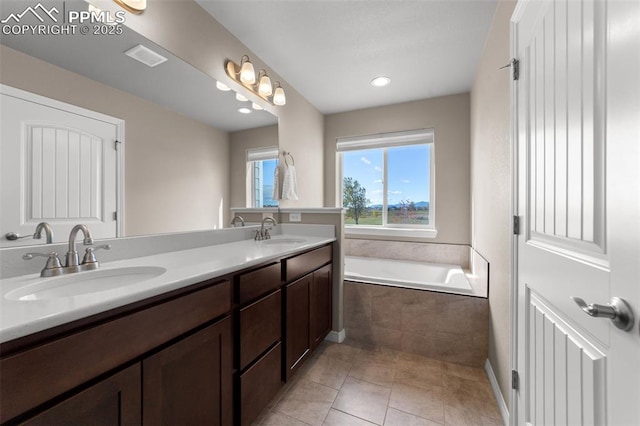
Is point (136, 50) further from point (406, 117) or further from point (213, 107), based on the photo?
point (406, 117)

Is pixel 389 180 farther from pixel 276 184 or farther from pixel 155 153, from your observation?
pixel 155 153

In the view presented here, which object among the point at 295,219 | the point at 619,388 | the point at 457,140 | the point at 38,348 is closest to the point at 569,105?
the point at 619,388

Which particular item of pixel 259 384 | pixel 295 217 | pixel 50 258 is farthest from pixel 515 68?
pixel 50 258

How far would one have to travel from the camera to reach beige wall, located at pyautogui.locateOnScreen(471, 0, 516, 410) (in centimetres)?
137

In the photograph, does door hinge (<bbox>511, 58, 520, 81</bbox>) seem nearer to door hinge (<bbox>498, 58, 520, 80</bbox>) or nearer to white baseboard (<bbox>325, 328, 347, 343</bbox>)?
door hinge (<bbox>498, 58, 520, 80</bbox>)

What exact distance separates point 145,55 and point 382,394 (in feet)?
7.79

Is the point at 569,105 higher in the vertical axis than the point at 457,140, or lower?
→ lower

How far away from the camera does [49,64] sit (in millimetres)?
958

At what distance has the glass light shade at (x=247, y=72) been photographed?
76.2 inches

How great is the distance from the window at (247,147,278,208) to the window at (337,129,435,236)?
1.34m

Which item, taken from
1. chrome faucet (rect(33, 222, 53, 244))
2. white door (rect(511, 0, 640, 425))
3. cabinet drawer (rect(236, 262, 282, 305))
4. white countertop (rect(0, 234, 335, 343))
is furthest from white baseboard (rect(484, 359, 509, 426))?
chrome faucet (rect(33, 222, 53, 244))

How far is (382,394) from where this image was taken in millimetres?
1539

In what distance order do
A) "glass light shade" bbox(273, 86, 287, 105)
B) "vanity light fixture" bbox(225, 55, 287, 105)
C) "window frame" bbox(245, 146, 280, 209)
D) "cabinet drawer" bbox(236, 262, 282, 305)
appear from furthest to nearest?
1. "glass light shade" bbox(273, 86, 287, 105)
2. "window frame" bbox(245, 146, 280, 209)
3. "vanity light fixture" bbox(225, 55, 287, 105)
4. "cabinet drawer" bbox(236, 262, 282, 305)

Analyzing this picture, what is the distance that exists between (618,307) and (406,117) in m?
2.88
